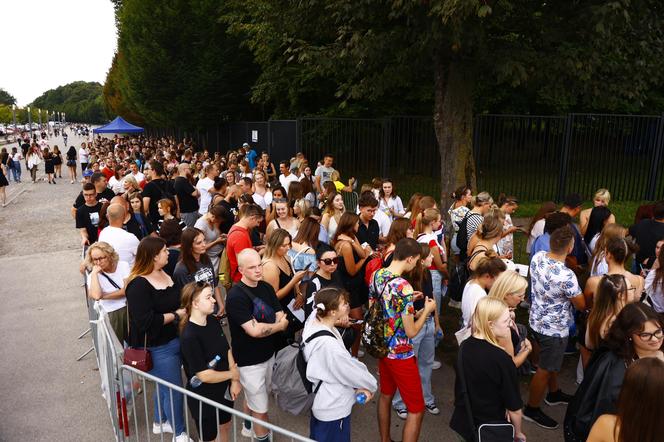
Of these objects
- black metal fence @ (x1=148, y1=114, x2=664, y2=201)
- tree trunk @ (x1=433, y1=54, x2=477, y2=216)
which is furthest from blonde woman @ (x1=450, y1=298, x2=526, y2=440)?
black metal fence @ (x1=148, y1=114, x2=664, y2=201)

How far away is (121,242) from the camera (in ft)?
18.2

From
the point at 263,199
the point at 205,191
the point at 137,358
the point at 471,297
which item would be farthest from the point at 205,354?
the point at 205,191

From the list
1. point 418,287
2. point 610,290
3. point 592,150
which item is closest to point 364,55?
point 418,287

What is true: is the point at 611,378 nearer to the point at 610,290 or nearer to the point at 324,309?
the point at 610,290

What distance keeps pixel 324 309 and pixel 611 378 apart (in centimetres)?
180

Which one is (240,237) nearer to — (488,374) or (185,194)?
(488,374)

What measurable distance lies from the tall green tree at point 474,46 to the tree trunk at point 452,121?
20 mm

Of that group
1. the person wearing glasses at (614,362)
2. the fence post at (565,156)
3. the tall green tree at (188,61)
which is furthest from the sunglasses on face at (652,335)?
the tall green tree at (188,61)

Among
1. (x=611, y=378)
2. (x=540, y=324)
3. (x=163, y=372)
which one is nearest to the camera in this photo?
(x=611, y=378)

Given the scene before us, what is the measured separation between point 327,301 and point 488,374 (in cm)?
111

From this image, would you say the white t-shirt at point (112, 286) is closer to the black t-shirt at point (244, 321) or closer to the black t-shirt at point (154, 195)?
the black t-shirt at point (244, 321)

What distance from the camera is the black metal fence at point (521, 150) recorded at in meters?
15.1

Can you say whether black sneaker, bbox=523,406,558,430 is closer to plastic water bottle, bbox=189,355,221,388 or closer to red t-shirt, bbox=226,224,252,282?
plastic water bottle, bbox=189,355,221,388

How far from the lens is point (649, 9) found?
28.8 ft
